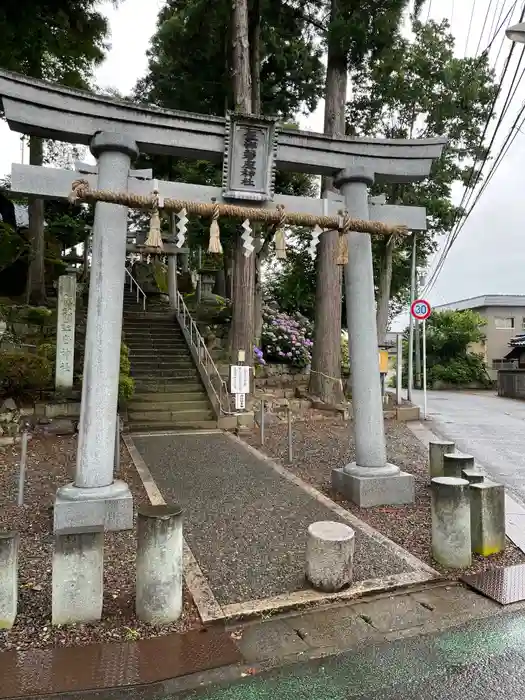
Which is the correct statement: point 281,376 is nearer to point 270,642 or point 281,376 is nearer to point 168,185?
point 168,185

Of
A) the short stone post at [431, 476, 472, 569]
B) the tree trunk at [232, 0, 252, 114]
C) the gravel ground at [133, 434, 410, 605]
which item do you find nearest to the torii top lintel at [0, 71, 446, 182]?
the short stone post at [431, 476, 472, 569]

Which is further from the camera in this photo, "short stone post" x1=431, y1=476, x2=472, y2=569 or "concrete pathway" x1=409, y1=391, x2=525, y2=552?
"concrete pathway" x1=409, y1=391, x2=525, y2=552

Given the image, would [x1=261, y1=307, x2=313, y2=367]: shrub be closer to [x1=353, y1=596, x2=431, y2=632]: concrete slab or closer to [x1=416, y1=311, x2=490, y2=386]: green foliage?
[x1=353, y1=596, x2=431, y2=632]: concrete slab

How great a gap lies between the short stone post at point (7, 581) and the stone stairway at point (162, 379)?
730cm

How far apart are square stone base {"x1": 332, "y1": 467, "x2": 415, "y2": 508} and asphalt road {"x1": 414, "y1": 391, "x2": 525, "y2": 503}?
1935mm

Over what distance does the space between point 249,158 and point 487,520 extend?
4.61 m

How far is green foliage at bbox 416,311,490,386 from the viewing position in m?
31.2

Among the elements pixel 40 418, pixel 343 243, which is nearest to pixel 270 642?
pixel 343 243

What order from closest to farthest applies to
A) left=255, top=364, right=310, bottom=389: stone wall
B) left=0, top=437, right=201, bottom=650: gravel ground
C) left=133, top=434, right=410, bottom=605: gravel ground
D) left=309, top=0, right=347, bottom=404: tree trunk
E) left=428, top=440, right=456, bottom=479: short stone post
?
left=0, top=437, right=201, bottom=650: gravel ground
left=133, top=434, right=410, bottom=605: gravel ground
left=428, top=440, right=456, bottom=479: short stone post
left=309, top=0, right=347, bottom=404: tree trunk
left=255, top=364, right=310, bottom=389: stone wall

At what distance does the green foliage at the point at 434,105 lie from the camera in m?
15.2

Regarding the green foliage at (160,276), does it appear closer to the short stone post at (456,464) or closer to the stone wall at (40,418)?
the stone wall at (40,418)

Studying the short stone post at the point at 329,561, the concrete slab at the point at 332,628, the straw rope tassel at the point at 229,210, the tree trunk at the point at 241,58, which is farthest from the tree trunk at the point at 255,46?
the concrete slab at the point at 332,628

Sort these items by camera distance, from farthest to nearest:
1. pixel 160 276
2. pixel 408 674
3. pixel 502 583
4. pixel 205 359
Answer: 1. pixel 160 276
2. pixel 205 359
3. pixel 502 583
4. pixel 408 674

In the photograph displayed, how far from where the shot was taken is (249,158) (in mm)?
5570
